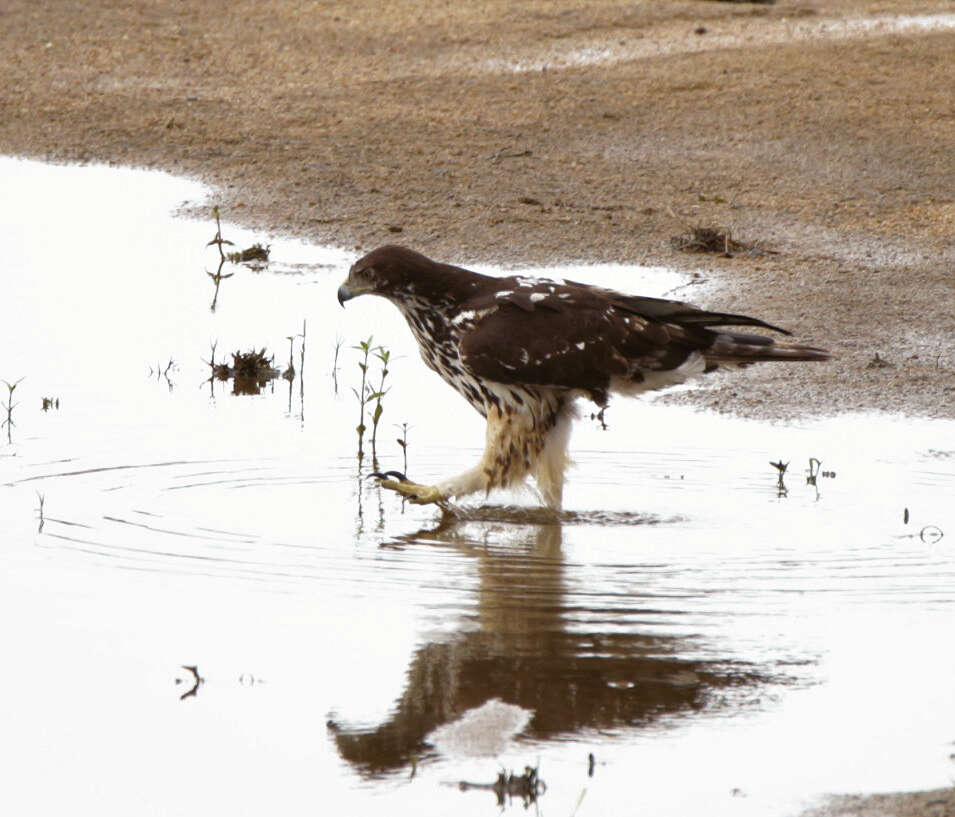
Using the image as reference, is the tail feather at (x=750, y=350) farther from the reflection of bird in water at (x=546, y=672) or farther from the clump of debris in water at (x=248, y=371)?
the clump of debris in water at (x=248, y=371)

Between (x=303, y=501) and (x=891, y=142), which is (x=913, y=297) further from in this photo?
(x=303, y=501)

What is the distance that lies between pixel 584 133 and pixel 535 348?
19.6 feet

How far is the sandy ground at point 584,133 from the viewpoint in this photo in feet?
29.0

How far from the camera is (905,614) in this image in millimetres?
4871

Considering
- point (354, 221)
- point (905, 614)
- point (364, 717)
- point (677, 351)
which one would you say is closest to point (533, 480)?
point (677, 351)

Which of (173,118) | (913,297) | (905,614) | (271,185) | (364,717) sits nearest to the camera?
(364,717)

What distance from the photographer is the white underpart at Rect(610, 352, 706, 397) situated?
6387mm

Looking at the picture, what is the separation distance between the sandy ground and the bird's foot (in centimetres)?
186

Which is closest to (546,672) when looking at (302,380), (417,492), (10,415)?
(417,492)

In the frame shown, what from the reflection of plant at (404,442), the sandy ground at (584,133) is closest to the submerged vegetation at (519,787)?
Result: the reflection of plant at (404,442)

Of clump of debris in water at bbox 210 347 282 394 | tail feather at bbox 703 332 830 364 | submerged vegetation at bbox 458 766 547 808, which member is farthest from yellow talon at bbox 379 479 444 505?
submerged vegetation at bbox 458 766 547 808

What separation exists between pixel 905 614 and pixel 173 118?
29.1ft

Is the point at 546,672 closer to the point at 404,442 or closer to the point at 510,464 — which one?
the point at 510,464

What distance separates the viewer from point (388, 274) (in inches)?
248
